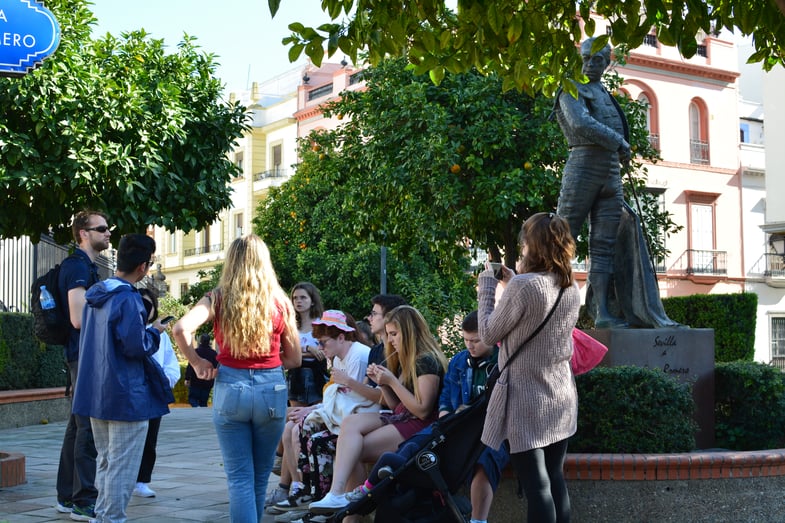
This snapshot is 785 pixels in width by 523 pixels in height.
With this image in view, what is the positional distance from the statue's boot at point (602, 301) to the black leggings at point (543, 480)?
125 inches

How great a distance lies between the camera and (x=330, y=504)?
21.9 feet

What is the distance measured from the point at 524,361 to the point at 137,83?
9.78 m

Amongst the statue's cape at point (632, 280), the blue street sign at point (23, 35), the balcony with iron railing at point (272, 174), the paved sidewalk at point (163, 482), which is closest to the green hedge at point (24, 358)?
the paved sidewalk at point (163, 482)

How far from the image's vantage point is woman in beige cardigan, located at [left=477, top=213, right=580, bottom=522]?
16.7 feet

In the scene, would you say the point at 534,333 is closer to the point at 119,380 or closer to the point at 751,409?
the point at 119,380

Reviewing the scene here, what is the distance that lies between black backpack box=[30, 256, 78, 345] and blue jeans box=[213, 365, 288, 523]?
2.31m

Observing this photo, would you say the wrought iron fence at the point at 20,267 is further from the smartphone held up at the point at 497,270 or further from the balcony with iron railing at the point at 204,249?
the balcony with iron railing at the point at 204,249

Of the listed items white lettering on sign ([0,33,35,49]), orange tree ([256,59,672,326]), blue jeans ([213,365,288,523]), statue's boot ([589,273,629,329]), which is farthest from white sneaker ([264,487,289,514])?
orange tree ([256,59,672,326])

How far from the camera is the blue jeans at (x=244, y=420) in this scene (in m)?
5.36

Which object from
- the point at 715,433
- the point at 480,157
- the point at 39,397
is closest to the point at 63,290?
the point at 715,433

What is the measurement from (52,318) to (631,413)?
4027 mm

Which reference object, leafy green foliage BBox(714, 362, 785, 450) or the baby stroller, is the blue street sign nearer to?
the baby stroller

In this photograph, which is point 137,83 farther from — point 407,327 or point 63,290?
point 407,327

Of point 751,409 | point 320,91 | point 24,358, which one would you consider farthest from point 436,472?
point 320,91
